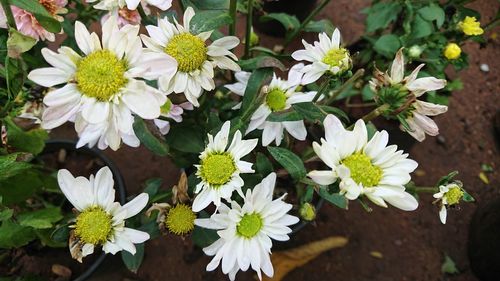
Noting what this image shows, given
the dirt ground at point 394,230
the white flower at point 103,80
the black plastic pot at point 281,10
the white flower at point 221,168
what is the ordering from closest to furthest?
the white flower at point 103,80, the white flower at point 221,168, the dirt ground at point 394,230, the black plastic pot at point 281,10

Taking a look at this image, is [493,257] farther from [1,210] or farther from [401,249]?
[1,210]

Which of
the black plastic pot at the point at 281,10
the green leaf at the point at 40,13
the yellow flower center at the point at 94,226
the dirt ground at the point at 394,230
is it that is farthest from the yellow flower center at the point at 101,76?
the black plastic pot at the point at 281,10

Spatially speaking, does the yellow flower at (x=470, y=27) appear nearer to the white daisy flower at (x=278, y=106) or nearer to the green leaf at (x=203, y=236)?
the white daisy flower at (x=278, y=106)

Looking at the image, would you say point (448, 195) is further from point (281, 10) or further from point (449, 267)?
point (281, 10)

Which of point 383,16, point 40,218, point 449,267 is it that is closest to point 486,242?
point 449,267

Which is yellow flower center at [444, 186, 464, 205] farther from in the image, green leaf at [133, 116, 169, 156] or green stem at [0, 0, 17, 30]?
green stem at [0, 0, 17, 30]

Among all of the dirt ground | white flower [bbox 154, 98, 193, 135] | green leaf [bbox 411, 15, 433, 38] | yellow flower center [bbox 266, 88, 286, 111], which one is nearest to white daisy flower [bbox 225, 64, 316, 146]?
yellow flower center [bbox 266, 88, 286, 111]

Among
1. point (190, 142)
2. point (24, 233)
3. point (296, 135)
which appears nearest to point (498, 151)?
point (296, 135)
